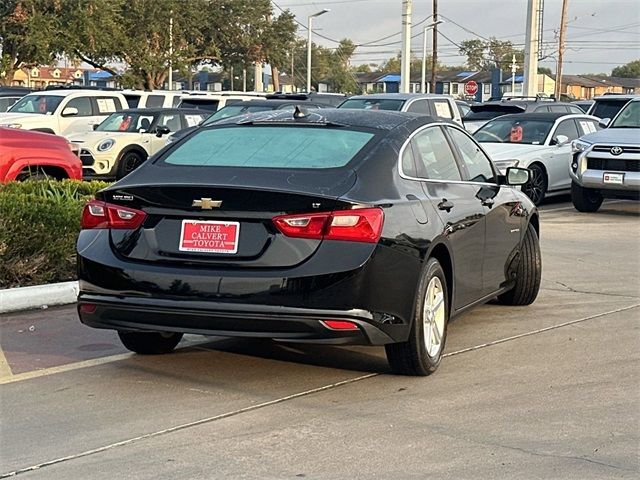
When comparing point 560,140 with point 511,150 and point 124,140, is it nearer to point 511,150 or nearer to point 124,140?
point 511,150

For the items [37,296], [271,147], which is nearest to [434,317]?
[271,147]

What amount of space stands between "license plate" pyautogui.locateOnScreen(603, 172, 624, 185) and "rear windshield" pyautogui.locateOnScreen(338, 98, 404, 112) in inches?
196

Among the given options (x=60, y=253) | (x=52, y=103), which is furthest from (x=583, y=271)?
(x=52, y=103)

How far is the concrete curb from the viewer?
784 cm

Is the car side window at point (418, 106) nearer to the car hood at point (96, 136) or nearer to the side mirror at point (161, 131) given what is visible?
the side mirror at point (161, 131)

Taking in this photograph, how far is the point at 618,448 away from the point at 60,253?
5.52m

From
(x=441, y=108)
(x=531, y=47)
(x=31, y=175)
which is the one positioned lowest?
(x=31, y=175)

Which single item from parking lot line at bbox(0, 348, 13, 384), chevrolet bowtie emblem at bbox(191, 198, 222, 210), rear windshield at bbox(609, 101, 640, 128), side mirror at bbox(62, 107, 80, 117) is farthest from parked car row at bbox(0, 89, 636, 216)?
chevrolet bowtie emblem at bbox(191, 198, 222, 210)

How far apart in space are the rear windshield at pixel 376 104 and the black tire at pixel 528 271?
1069 centimetres

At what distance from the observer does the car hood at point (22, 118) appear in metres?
21.0

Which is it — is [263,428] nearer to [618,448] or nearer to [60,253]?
[618,448]

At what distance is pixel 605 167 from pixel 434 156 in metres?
Answer: 8.96

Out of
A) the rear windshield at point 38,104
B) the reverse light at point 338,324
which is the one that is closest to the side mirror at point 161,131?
the rear windshield at point 38,104

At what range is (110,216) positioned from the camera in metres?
5.69
